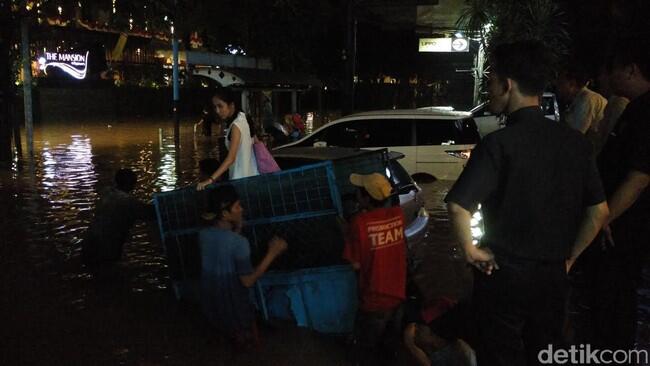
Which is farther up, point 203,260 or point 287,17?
point 287,17

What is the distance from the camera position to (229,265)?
454 centimetres

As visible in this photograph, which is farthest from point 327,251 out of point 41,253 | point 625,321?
point 41,253

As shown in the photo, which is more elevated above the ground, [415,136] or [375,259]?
[415,136]

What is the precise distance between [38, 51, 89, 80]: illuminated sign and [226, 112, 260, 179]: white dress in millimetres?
28283

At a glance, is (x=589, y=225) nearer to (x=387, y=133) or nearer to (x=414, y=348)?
(x=414, y=348)

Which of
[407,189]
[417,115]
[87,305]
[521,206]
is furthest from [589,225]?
[417,115]

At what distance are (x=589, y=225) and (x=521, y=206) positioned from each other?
39cm

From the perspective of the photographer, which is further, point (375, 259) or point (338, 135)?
point (338, 135)

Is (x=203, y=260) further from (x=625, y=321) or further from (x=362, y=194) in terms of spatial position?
(x=625, y=321)

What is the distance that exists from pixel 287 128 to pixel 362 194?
13.1 m

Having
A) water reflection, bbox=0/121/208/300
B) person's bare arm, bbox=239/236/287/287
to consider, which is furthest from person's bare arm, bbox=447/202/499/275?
water reflection, bbox=0/121/208/300

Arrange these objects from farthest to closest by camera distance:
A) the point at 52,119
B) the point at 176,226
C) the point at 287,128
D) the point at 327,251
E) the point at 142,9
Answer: the point at 52,119, the point at 287,128, the point at 142,9, the point at 176,226, the point at 327,251

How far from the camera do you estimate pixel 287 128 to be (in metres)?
17.3

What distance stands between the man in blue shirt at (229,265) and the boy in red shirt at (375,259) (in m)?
0.60
